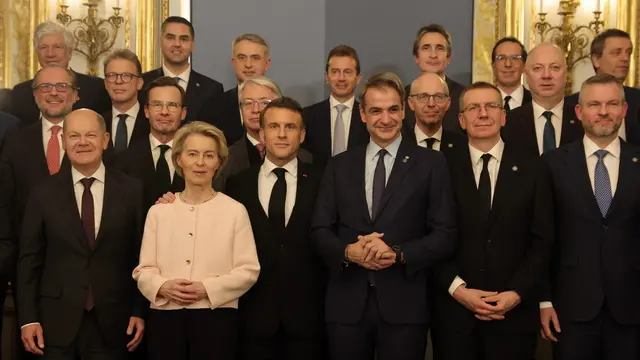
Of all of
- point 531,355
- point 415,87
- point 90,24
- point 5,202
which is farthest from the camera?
point 90,24

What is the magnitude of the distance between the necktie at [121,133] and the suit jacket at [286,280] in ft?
3.53

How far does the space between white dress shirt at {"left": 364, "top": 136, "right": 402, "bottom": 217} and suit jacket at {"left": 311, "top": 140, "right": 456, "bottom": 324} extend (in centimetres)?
3

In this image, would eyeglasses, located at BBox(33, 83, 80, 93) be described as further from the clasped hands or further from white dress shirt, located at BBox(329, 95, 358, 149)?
the clasped hands

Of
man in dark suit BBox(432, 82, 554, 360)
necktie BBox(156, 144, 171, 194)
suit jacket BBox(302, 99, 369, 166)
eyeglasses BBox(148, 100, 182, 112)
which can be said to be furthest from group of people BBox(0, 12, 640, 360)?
suit jacket BBox(302, 99, 369, 166)

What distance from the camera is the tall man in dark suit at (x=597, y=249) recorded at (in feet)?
13.0

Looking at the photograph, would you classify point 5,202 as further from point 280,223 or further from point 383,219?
point 383,219

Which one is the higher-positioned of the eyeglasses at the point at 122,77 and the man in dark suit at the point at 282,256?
the eyeglasses at the point at 122,77

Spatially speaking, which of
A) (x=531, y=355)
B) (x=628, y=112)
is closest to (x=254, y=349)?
(x=531, y=355)

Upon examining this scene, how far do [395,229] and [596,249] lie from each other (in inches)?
32.9

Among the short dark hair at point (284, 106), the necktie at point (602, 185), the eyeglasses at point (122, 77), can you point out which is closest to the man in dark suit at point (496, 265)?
the necktie at point (602, 185)

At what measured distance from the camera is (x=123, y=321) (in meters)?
4.08

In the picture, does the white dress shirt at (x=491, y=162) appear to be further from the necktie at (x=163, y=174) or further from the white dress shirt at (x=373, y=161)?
the necktie at (x=163, y=174)

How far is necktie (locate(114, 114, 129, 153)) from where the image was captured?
16.5ft

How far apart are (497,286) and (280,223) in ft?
3.13
